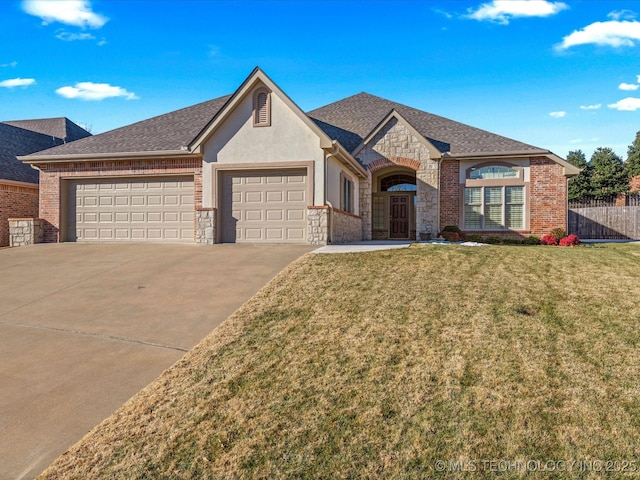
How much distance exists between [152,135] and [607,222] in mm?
24730

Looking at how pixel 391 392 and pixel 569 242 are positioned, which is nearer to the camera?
pixel 391 392

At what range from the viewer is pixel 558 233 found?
56.5 feet

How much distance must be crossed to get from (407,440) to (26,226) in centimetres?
1739

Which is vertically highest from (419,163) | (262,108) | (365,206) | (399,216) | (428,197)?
(262,108)

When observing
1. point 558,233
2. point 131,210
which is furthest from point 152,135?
point 558,233

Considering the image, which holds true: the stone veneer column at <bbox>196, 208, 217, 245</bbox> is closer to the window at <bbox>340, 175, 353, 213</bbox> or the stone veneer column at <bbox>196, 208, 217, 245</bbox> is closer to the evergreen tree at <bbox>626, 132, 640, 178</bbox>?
the window at <bbox>340, 175, 353, 213</bbox>

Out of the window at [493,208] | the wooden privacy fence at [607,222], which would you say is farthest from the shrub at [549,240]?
the wooden privacy fence at [607,222]

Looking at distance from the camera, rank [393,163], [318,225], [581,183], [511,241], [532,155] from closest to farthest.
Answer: [318,225], [532,155], [511,241], [393,163], [581,183]

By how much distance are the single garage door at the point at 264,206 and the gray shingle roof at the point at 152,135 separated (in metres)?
2.81

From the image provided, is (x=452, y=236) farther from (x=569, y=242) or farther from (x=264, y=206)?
(x=264, y=206)

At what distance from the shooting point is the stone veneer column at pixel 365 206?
19.3m

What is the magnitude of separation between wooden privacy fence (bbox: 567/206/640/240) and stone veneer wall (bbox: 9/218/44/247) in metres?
26.7

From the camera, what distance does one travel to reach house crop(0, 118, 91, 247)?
18.2m

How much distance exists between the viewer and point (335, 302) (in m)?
7.18
